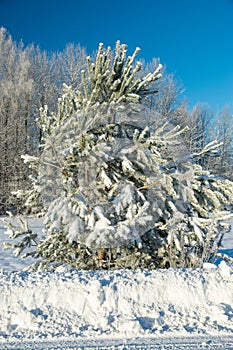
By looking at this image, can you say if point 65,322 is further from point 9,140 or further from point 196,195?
point 9,140

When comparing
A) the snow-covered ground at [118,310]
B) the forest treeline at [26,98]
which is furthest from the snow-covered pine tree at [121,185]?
the forest treeline at [26,98]

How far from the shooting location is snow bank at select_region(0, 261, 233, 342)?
11.0 feet

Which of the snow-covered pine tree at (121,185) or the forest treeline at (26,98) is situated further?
the forest treeline at (26,98)

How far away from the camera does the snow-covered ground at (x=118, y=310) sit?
3158 mm

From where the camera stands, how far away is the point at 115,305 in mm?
3750

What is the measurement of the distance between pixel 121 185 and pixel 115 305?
2.92 m

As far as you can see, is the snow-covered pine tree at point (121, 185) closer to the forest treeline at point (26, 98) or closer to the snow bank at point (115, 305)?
the snow bank at point (115, 305)

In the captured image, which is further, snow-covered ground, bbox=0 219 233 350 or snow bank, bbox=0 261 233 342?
snow bank, bbox=0 261 233 342

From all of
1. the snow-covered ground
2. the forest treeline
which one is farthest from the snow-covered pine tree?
the forest treeline

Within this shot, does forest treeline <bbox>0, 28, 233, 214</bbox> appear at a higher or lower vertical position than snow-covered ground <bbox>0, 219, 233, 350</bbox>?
higher

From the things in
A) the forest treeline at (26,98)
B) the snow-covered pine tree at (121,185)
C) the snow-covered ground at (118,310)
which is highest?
the forest treeline at (26,98)

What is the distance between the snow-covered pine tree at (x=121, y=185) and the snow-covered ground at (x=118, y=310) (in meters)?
1.66

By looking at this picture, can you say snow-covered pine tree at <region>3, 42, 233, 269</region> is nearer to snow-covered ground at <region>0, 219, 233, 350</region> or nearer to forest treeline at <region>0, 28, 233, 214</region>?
snow-covered ground at <region>0, 219, 233, 350</region>

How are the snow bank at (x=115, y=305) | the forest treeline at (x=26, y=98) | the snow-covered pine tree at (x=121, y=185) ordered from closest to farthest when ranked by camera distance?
1. the snow bank at (x=115, y=305)
2. the snow-covered pine tree at (x=121, y=185)
3. the forest treeline at (x=26, y=98)
